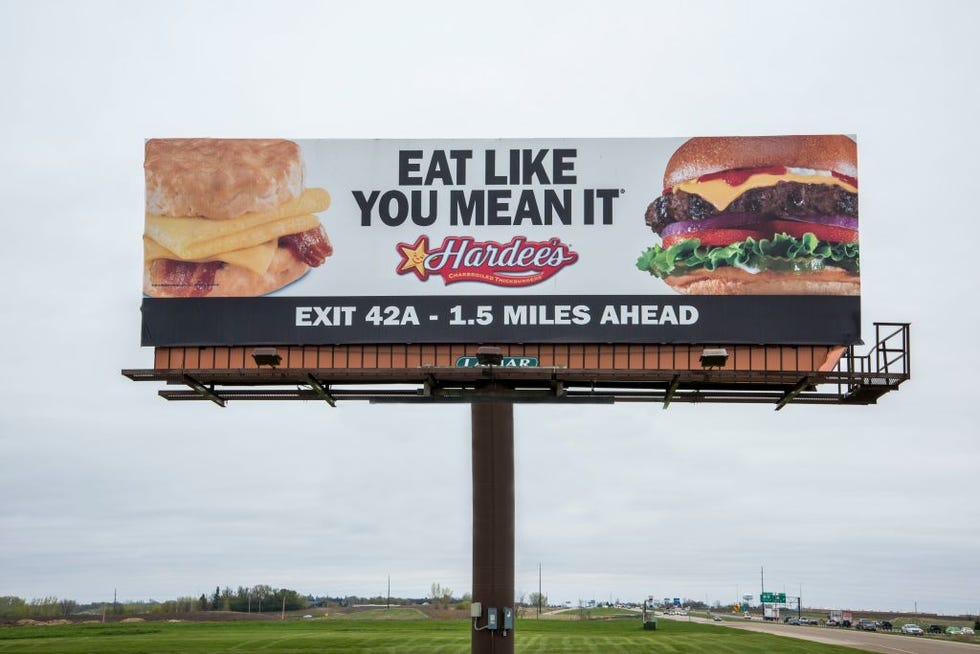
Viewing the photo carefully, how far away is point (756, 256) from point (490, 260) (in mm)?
6461

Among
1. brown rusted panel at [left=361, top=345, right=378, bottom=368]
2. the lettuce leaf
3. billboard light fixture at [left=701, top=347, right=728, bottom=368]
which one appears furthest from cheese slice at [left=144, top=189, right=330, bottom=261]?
billboard light fixture at [left=701, top=347, right=728, bottom=368]

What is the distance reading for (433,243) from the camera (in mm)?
29797

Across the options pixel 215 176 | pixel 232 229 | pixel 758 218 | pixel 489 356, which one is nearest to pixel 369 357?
pixel 489 356

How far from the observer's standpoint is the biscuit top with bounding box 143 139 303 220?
30.5m

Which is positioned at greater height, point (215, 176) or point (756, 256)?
point (215, 176)

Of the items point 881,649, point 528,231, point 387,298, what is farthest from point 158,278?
point 881,649

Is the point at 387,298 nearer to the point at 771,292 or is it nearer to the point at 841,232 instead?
the point at 771,292

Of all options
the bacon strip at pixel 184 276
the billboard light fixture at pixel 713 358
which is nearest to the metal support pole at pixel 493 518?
the billboard light fixture at pixel 713 358

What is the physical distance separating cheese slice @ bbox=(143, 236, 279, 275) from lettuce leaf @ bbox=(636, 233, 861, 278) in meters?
9.10

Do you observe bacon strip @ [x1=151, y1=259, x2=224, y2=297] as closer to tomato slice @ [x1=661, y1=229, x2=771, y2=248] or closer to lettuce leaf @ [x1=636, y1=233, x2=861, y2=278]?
lettuce leaf @ [x1=636, y1=233, x2=861, y2=278]

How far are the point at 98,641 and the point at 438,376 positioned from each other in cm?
5814

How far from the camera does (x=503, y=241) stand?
1171 inches

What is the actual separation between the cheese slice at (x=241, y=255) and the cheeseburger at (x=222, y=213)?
2 cm

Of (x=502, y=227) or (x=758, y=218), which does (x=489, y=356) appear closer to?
(x=502, y=227)
